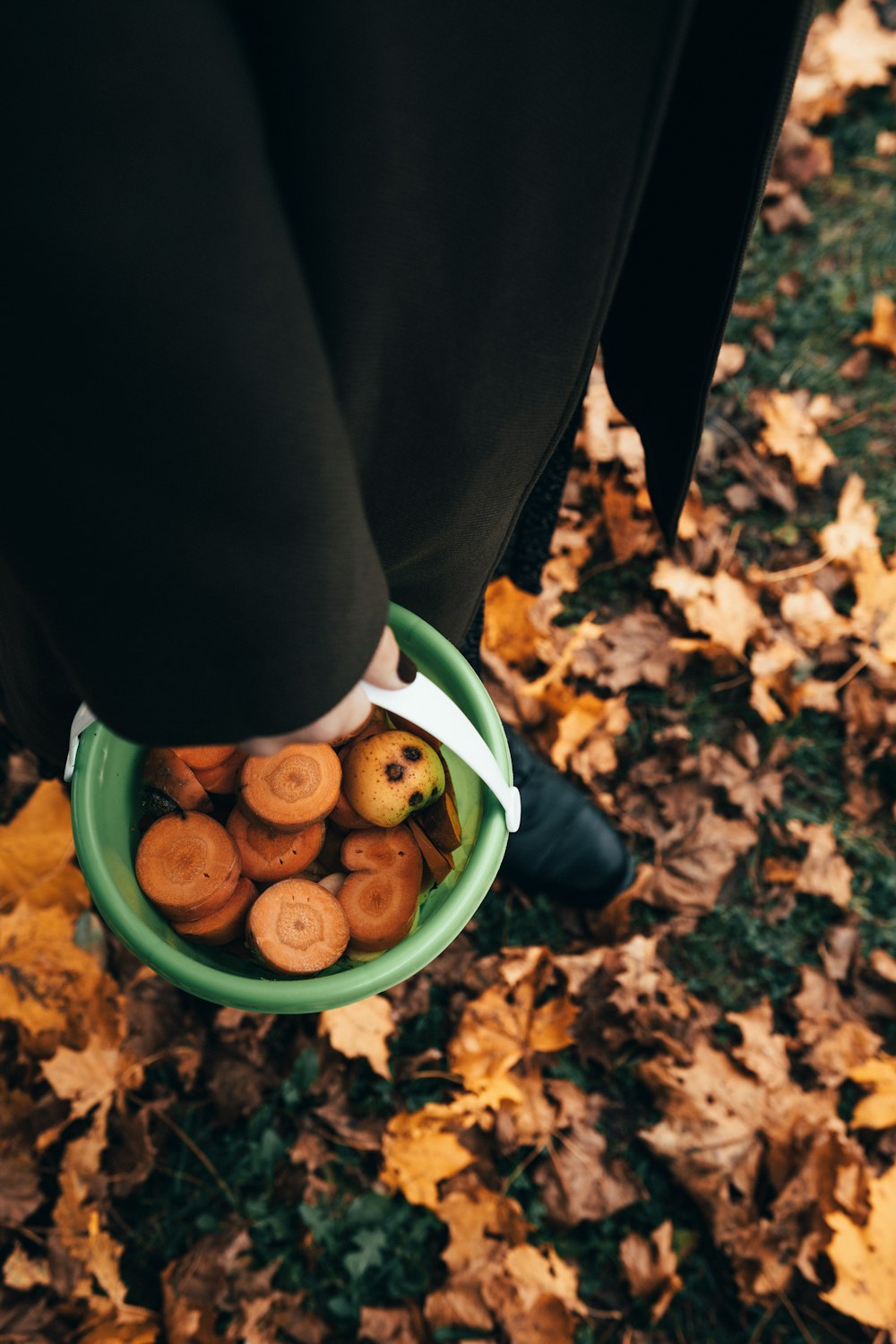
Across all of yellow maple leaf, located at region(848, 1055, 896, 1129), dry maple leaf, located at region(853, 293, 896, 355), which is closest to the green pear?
yellow maple leaf, located at region(848, 1055, 896, 1129)

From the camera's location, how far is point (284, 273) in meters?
0.54

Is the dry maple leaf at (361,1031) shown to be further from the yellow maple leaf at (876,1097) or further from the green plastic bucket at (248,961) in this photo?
the yellow maple leaf at (876,1097)

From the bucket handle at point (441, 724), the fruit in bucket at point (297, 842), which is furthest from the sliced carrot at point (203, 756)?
the bucket handle at point (441, 724)

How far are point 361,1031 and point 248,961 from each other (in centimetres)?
54

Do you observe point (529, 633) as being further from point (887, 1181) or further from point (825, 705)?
point (887, 1181)

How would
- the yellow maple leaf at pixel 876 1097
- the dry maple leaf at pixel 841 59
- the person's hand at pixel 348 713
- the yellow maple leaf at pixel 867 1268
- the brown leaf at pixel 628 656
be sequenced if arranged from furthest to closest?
the dry maple leaf at pixel 841 59
the brown leaf at pixel 628 656
the yellow maple leaf at pixel 876 1097
the yellow maple leaf at pixel 867 1268
the person's hand at pixel 348 713

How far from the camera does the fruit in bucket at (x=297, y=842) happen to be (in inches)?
41.3

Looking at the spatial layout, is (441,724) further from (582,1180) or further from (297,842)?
(582,1180)

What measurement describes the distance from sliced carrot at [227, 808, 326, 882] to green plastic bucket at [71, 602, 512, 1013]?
12 centimetres

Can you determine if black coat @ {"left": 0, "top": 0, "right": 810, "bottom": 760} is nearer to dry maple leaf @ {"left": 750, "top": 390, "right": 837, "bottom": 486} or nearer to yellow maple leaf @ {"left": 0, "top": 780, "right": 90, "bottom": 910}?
yellow maple leaf @ {"left": 0, "top": 780, "right": 90, "bottom": 910}

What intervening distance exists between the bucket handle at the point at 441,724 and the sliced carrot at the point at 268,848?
0.23 metres

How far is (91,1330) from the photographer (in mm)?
1362

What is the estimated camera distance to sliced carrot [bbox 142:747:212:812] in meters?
1.08

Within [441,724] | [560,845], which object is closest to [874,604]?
[560,845]
